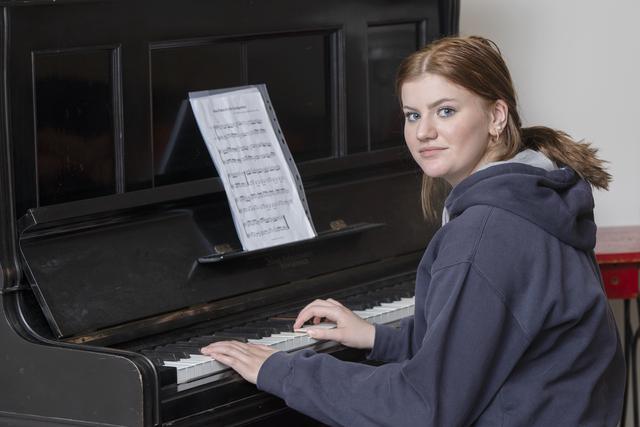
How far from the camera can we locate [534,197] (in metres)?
1.82

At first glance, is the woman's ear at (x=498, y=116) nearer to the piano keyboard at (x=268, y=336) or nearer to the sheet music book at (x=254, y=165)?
the piano keyboard at (x=268, y=336)

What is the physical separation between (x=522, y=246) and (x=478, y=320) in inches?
5.6

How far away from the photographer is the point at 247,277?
2420 millimetres

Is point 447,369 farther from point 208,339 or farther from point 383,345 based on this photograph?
point 208,339

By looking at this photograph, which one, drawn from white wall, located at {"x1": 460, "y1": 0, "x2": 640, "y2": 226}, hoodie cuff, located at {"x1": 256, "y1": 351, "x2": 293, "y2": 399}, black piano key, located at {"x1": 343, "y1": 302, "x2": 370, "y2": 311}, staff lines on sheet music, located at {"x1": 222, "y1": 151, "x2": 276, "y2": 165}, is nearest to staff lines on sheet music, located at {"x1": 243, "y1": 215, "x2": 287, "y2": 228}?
staff lines on sheet music, located at {"x1": 222, "y1": 151, "x2": 276, "y2": 165}

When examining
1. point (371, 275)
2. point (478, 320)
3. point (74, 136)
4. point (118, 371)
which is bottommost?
point (371, 275)

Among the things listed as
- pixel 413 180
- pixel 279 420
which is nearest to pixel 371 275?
pixel 413 180

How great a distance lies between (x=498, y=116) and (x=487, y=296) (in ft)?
1.24

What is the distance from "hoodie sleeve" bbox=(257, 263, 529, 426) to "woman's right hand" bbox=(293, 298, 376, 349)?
0.37 metres

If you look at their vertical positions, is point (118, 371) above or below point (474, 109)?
below

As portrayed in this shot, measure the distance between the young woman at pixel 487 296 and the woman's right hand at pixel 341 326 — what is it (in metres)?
0.19

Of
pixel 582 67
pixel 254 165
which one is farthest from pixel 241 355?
pixel 582 67

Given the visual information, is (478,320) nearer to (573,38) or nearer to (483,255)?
(483,255)

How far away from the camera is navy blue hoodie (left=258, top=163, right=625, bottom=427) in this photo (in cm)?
174
